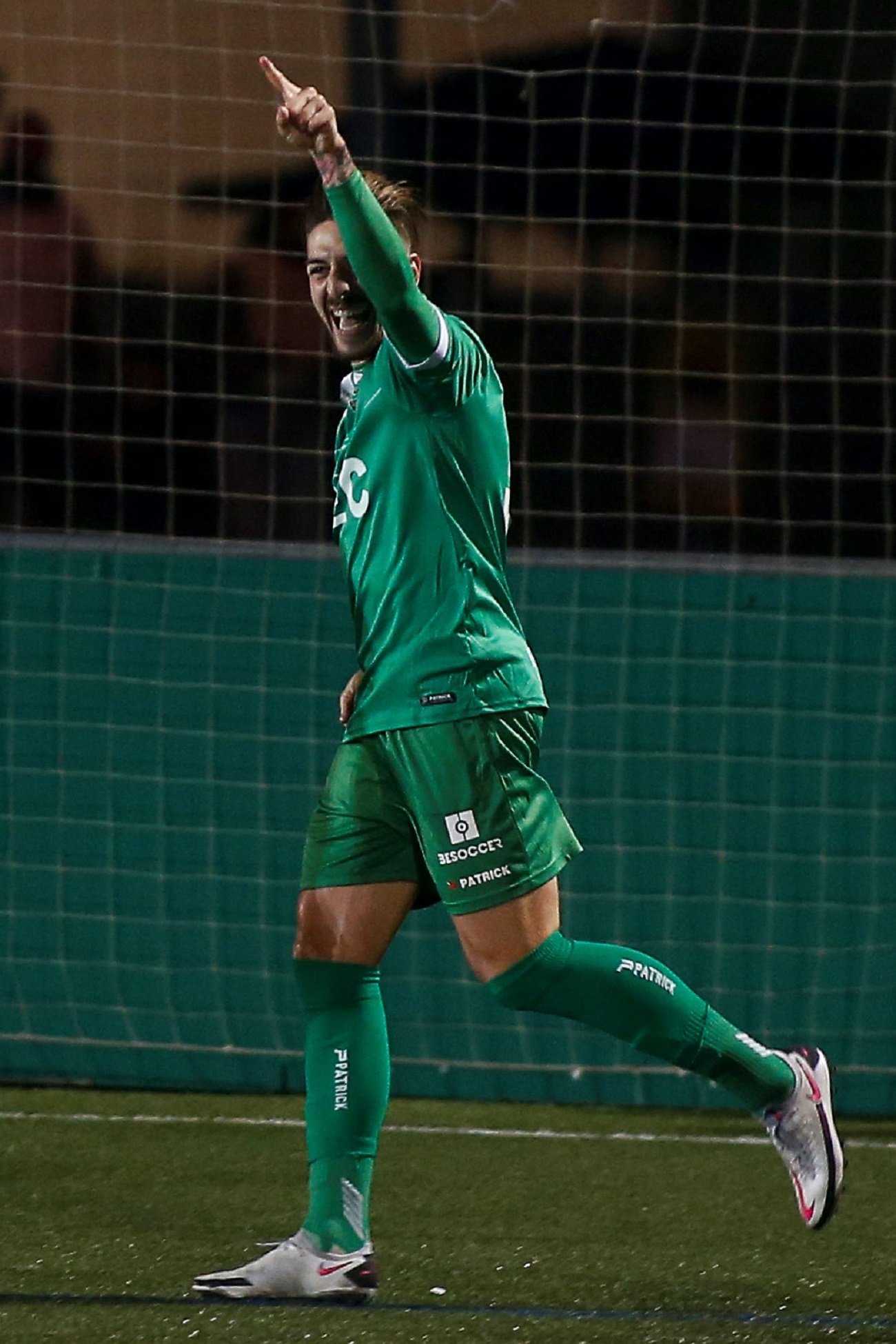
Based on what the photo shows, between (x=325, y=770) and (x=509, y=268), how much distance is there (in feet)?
5.97

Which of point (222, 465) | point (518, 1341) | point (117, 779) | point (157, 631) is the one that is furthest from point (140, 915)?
point (518, 1341)

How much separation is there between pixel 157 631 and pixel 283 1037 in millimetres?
1242

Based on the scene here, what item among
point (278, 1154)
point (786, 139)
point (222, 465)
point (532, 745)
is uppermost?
point (786, 139)

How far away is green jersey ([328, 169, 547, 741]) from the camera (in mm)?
3555

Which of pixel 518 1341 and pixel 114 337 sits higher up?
pixel 114 337

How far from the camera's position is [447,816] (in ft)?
11.6

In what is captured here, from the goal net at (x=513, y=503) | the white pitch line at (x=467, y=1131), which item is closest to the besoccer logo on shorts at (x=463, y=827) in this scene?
the white pitch line at (x=467, y=1131)

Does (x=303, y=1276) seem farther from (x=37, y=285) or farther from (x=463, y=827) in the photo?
(x=37, y=285)

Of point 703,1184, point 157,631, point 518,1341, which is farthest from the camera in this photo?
point 157,631

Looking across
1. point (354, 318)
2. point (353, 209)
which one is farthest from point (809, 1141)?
point (353, 209)

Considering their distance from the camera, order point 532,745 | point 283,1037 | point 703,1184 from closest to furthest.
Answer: point 532,745 → point 703,1184 → point 283,1037

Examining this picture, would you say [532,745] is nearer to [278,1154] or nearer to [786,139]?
[278,1154]

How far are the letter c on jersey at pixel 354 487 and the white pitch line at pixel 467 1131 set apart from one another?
2286mm

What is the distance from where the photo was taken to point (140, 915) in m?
6.57
